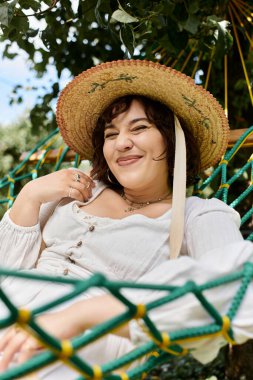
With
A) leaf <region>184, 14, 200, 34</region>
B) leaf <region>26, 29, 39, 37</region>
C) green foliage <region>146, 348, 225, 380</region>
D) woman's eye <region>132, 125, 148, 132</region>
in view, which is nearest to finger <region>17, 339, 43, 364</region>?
woman's eye <region>132, 125, 148, 132</region>

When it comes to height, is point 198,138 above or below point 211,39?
below

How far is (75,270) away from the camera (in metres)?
1.52

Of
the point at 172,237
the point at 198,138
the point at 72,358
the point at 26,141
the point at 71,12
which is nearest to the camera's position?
the point at 72,358

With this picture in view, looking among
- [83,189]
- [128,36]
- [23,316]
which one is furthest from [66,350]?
[128,36]

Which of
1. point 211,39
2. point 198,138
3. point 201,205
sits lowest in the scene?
point 201,205

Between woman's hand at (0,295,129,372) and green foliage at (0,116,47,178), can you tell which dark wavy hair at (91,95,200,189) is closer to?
woman's hand at (0,295,129,372)

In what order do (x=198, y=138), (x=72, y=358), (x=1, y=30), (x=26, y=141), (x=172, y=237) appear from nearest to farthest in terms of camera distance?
(x=72, y=358)
(x=172, y=237)
(x=198, y=138)
(x=1, y=30)
(x=26, y=141)

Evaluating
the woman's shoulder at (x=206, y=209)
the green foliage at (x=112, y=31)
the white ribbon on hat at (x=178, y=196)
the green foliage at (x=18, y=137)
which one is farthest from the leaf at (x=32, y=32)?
the green foliage at (x=18, y=137)

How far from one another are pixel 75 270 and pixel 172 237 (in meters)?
0.25

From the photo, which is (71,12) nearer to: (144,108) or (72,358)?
(144,108)

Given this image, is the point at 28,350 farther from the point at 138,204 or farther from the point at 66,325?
the point at 138,204

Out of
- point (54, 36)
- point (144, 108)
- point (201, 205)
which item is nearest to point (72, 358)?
point (201, 205)

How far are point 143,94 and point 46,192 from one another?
1.24ft

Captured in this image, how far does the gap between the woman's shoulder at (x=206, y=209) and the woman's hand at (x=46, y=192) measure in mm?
323
